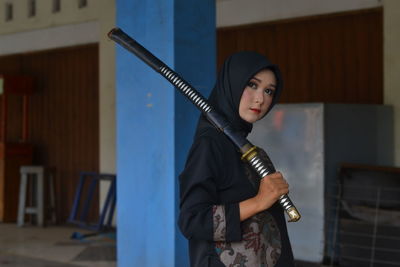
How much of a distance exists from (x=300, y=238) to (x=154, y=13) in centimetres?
247

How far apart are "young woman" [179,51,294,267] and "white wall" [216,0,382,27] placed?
432cm

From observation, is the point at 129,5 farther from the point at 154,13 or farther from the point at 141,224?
the point at 141,224

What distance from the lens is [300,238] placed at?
560 centimetres

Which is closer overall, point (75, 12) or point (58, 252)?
point (58, 252)

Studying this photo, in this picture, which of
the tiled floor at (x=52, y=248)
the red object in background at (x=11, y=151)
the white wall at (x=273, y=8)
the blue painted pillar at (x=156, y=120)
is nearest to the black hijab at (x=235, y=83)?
the blue painted pillar at (x=156, y=120)

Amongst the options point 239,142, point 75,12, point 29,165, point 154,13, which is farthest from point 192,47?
point 29,165

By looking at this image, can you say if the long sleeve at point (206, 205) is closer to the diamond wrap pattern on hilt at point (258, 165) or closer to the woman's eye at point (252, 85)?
the diamond wrap pattern on hilt at point (258, 165)

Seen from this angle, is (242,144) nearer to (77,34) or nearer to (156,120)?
(156,120)

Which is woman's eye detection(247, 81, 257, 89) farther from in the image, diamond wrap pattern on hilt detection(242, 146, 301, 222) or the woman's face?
diamond wrap pattern on hilt detection(242, 146, 301, 222)

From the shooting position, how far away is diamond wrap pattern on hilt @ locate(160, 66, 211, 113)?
1.90m

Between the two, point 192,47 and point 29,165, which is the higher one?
point 192,47

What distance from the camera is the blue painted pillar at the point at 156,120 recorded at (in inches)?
161

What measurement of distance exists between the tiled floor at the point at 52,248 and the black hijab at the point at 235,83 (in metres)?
4.53

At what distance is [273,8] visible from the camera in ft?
21.7
